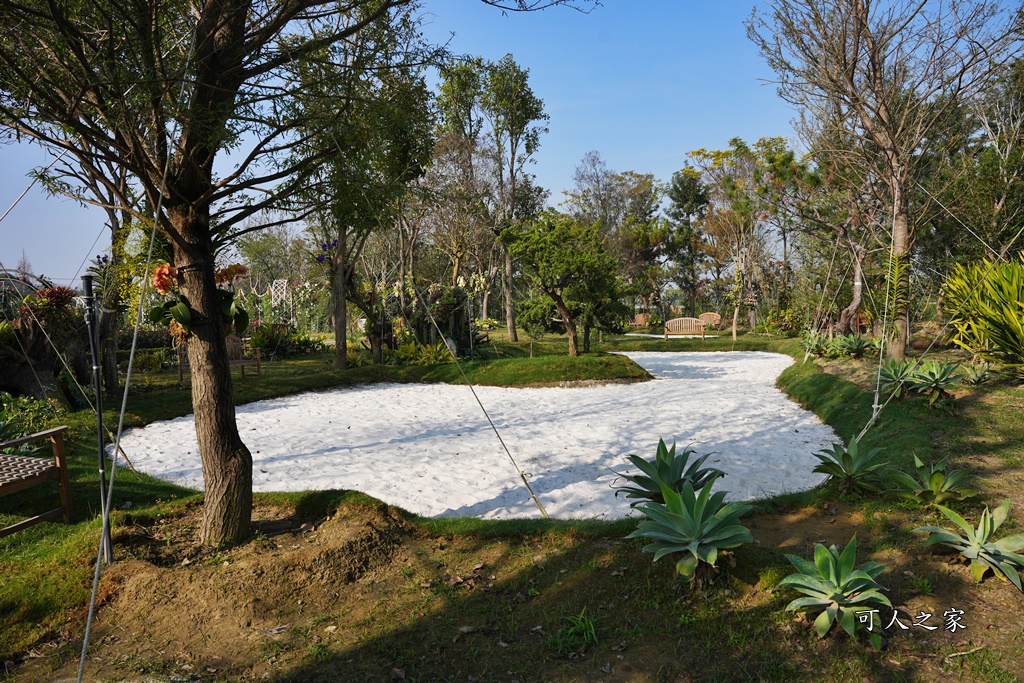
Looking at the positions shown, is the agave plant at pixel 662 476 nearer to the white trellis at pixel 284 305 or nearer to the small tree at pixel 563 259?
the small tree at pixel 563 259

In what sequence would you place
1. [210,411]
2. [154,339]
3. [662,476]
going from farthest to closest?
[154,339]
[662,476]
[210,411]

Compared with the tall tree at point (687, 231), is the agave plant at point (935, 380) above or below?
below

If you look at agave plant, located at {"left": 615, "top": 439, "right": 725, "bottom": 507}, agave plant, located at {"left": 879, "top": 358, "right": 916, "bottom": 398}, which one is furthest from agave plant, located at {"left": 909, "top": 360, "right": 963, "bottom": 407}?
agave plant, located at {"left": 615, "top": 439, "right": 725, "bottom": 507}

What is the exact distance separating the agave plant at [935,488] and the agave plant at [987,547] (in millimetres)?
611

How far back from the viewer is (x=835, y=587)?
3.04 meters

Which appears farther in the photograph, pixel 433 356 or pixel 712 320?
pixel 712 320

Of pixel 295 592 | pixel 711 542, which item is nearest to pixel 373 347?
pixel 295 592

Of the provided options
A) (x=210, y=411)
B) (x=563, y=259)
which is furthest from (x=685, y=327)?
(x=210, y=411)

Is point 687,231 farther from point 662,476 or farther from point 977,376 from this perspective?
point 662,476

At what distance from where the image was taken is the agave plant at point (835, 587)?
298 centimetres

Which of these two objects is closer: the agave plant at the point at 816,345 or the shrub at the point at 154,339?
the agave plant at the point at 816,345

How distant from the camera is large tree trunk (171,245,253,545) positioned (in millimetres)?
4141

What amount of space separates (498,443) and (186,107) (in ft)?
17.3

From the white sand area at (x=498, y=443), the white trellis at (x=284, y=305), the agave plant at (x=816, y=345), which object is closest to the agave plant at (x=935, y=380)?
the white sand area at (x=498, y=443)
